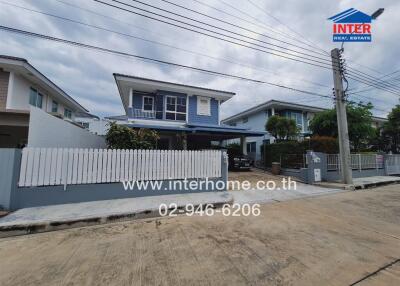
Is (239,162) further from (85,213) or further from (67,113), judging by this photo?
(67,113)

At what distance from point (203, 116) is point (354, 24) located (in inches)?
398

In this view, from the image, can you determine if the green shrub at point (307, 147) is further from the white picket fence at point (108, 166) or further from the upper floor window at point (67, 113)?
the upper floor window at point (67, 113)

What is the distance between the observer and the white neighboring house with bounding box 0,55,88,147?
7.86m

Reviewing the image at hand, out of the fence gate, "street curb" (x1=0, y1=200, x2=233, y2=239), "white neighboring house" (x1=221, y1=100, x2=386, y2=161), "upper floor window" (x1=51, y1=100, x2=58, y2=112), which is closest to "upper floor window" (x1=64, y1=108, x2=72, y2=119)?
"upper floor window" (x1=51, y1=100, x2=58, y2=112)

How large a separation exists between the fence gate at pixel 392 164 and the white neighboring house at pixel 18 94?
23.3 meters

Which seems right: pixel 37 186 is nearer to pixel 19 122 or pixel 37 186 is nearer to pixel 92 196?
pixel 92 196

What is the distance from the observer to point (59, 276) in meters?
2.64

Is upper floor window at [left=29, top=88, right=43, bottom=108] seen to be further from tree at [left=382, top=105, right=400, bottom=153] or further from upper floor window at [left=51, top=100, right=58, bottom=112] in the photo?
tree at [left=382, top=105, right=400, bottom=153]

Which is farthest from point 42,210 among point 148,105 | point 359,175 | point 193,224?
point 359,175

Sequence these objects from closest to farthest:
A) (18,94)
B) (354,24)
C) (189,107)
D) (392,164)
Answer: (354,24), (18,94), (189,107), (392,164)

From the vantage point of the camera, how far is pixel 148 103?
47.7 ft

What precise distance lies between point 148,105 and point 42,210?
34.5 feet

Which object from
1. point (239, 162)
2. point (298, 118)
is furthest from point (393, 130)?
point (239, 162)

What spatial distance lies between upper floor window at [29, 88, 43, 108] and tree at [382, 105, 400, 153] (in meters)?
30.5
